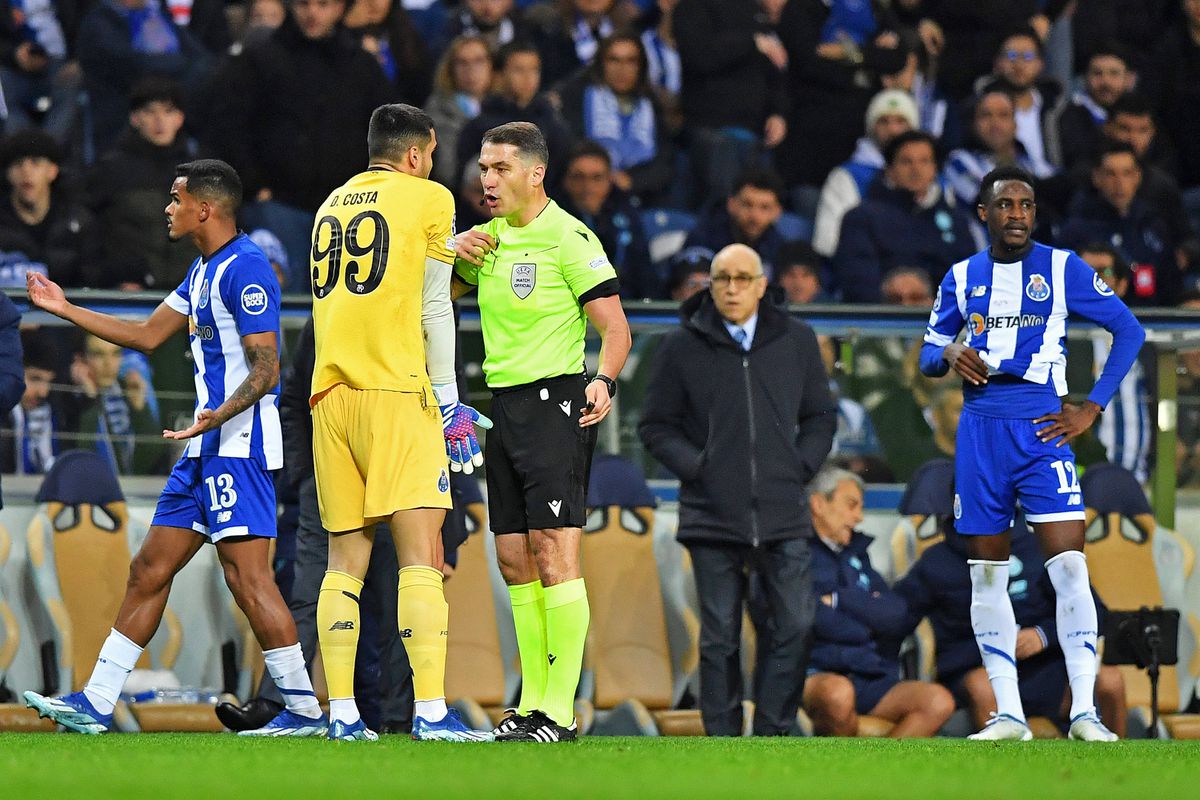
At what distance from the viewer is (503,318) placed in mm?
6754

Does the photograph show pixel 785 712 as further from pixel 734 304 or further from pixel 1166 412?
pixel 1166 412

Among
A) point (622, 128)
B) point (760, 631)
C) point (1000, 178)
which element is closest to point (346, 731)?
point (760, 631)

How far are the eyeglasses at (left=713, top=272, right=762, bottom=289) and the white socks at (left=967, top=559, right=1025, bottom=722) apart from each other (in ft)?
6.08

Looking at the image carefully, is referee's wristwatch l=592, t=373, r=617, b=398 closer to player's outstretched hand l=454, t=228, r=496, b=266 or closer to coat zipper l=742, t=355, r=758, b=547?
player's outstretched hand l=454, t=228, r=496, b=266

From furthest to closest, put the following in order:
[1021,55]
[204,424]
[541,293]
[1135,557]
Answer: [1021,55], [1135,557], [204,424], [541,293]

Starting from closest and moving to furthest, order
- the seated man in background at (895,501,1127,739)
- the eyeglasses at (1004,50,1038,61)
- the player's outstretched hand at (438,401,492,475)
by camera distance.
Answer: the player's outstretched hand at (438,401,492,475) → the seated man in background at (895,501,1127,739) → the eyeglasses at (1004,50,1038,61)

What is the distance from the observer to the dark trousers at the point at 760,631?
867cm

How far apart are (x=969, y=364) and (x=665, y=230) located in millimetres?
4797

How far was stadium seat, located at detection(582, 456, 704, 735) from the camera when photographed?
30.7 feet

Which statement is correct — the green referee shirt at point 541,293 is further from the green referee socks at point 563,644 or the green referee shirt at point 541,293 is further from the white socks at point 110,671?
the white socks at point 110,671

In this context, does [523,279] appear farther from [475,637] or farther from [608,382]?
[475,637]

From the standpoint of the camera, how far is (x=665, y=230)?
12.6 m

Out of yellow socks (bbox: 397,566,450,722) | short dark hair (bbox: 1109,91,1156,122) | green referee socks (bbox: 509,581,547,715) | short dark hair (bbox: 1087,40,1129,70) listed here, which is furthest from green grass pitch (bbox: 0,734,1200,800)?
short dark hair (bbox: 1087,40,1129,70)

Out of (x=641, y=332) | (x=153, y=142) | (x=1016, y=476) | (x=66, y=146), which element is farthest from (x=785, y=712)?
(x=66, y=146)
